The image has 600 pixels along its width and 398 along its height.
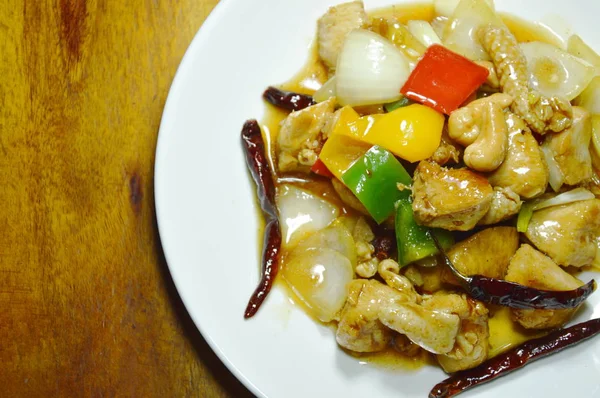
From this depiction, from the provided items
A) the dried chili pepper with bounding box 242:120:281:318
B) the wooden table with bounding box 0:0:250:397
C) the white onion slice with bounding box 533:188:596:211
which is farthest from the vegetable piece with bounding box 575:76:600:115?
the wooden table with bounding box 0:0:250:397

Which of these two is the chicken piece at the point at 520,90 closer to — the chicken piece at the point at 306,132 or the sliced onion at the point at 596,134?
the sliced onion at the point at 596,134

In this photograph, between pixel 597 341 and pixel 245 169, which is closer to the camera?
pixel 597 341

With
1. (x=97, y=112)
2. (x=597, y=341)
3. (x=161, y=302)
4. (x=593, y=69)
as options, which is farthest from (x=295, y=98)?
(x=597, y=341)

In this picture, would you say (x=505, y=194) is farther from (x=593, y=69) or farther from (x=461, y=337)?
(x=593, y=69)

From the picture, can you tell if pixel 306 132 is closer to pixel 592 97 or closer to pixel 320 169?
pixel 320 169

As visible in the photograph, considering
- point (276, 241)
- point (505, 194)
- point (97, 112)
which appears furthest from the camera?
point (97, 112)

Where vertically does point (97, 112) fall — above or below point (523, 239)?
below

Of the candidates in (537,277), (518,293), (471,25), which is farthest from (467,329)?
(471,25)
